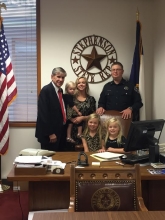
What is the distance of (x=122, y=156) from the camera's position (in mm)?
2539

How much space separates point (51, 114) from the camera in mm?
3619

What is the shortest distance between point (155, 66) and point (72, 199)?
2932 mm

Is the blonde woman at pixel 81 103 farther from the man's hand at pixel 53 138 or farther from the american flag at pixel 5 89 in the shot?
the american flag at pixel 5 89

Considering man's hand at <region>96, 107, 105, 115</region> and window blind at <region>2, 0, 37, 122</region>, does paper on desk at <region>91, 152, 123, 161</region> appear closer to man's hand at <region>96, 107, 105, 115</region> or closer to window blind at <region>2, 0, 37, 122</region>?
man's hand at <region>96, 107, 105, 115</region>

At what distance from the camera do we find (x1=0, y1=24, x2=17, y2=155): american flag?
12.3 ft

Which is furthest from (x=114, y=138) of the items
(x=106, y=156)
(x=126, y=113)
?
(x=126, y=113)

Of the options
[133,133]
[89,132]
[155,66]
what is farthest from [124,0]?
[133,133]

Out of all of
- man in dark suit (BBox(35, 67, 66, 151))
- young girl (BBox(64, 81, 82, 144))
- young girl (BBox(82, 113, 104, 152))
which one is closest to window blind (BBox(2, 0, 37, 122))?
young girl (BBox(64, 81, 82, 144))

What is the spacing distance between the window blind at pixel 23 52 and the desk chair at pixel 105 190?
8.56 feet

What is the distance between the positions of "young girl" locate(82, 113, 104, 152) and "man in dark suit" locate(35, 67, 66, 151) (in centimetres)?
49

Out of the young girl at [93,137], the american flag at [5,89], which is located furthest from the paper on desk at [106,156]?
the american flag at [5,89]

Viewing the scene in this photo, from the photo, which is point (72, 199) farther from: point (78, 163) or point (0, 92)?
point (0, 92)

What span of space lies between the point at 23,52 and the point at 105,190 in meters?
2.98

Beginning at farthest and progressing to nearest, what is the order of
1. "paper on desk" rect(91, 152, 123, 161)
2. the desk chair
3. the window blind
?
the window blind
"paper on desk" rect(91, 152, 123, 161)
the desk chair
